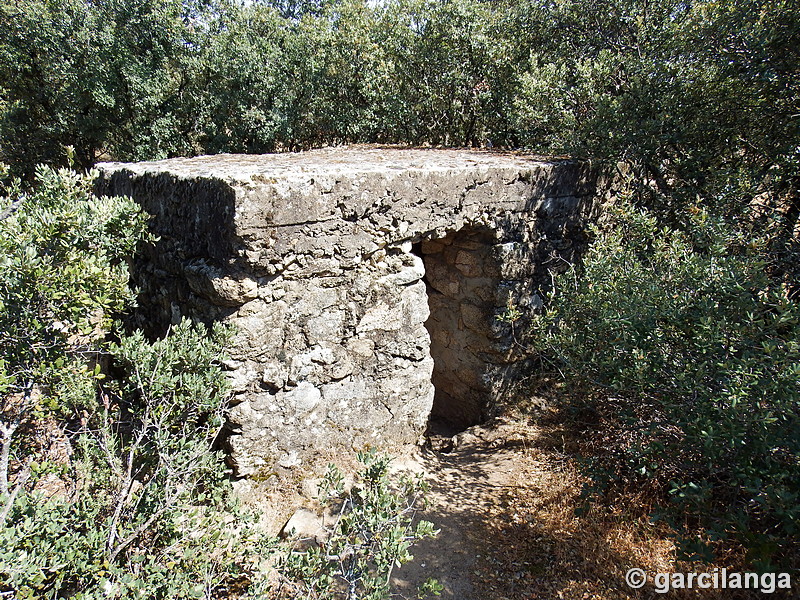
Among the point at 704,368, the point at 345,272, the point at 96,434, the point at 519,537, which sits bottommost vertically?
the point at 519,537

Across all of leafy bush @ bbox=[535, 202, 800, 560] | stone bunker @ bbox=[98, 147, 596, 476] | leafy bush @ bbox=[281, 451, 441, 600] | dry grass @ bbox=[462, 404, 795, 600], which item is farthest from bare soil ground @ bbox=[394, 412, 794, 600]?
stone bunker @ bbox=[98, 147, 596, 476]

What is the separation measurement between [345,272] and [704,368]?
2438 millimetres

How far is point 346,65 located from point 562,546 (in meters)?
8.64

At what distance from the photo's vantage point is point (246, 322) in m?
3.77

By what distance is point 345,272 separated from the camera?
410 cm

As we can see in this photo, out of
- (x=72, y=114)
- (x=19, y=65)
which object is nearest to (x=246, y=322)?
(x=72, y=114)

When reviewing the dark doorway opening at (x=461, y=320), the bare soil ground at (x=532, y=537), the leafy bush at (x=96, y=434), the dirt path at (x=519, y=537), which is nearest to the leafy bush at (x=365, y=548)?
the leafy bush at (x=96, y=434)

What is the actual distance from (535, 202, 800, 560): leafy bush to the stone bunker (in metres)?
1.06

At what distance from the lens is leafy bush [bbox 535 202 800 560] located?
2.58 meters

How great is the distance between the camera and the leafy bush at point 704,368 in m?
2.58

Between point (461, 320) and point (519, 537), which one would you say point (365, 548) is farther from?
point (461, 320)

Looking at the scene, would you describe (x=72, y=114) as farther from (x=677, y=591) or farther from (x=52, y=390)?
(x=677, y=591)

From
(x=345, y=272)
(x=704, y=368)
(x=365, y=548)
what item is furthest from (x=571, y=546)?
(x=345, y=272)

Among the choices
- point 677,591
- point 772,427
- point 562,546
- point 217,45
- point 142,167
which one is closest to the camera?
point 772,427
